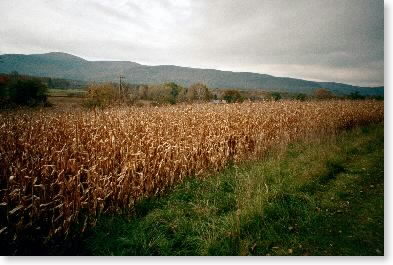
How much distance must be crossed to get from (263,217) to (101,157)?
8.15 feet

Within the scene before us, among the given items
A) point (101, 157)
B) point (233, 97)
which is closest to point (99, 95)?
point (101, 157)

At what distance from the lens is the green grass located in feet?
10.4

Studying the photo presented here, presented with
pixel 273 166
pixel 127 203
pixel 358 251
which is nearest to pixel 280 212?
pixel 358 251

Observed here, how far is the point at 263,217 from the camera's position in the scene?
3.49 metres

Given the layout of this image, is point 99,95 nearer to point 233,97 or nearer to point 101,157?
point 101,157

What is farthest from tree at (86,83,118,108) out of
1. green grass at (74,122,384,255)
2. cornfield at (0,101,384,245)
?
green grass at (74,122,384,255)

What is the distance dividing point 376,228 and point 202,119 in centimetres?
452

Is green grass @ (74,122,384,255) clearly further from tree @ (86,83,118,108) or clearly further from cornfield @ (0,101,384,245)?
tree @ (86,83,118,108)

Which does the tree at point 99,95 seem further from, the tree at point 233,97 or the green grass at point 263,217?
the green grass at point 263,217

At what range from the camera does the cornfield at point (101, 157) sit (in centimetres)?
321

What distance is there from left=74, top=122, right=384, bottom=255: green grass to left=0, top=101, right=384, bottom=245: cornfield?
34cm

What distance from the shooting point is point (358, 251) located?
3080 mm

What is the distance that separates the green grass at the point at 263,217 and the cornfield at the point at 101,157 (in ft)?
1.12

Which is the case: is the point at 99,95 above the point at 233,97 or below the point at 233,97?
above
